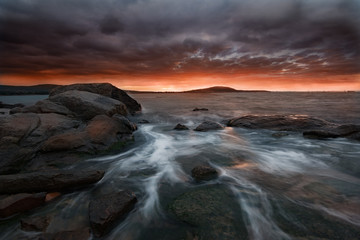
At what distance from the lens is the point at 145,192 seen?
3.70 m

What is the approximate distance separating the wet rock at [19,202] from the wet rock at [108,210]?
1039mm

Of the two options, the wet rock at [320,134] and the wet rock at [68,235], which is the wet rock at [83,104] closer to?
the wet rock at [68,235]

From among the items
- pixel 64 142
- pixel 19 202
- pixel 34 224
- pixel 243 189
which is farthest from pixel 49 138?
pixel 243 189

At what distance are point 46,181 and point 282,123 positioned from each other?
1095 centimetres

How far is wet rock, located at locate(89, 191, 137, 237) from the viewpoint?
244 centimetres

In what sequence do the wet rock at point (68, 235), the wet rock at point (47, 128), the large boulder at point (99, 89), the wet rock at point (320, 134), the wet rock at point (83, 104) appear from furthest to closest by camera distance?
the large boulder at point (99, 89) < the wet rock at point (83, 104) < the wet rock at point (320, 134) < the wet rock at point (47, 128) < the wet rock at point (68, 235)

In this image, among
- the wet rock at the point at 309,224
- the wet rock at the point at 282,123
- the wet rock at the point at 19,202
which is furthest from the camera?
the wet rock at the point at 282,123

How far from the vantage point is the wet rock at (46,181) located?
2982mm

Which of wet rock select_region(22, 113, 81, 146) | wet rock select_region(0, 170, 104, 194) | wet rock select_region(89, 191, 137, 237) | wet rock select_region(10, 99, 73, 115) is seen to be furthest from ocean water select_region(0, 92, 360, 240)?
wet rock select_region(10, 99, 73, 115)

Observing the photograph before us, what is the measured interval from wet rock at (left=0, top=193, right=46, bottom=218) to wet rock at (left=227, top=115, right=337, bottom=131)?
10075 millimetres

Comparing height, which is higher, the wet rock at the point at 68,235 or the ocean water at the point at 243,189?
the wet rock at the point at 68,235

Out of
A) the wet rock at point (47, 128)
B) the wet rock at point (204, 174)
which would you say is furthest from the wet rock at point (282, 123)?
the wet rock at point (47, 128)

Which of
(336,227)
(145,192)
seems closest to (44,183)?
(145,192)

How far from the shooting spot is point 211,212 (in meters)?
2.84
